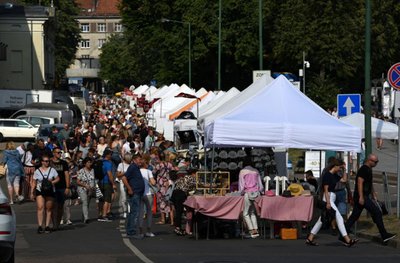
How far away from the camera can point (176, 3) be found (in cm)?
8181

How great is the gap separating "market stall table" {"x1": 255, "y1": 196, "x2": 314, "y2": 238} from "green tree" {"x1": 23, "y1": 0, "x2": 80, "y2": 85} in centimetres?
10778

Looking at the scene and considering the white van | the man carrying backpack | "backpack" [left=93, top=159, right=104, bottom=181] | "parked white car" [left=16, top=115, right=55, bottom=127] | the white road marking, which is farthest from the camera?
the white van

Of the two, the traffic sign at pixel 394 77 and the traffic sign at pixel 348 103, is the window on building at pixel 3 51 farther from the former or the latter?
the traffic sign at pixel 394 77

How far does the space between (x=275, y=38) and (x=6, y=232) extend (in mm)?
60417

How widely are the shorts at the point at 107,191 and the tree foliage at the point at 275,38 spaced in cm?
3816

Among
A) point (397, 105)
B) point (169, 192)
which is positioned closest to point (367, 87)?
point (397, 105)

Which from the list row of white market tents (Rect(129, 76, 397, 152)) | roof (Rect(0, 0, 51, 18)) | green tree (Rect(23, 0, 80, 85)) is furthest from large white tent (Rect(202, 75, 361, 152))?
green tree (Rect(23, 0, 80, 85))

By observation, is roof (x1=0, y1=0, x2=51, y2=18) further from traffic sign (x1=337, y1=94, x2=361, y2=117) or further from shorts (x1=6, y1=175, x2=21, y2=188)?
traffic sign (x1=337, y1=94, x2=361, y2=117)

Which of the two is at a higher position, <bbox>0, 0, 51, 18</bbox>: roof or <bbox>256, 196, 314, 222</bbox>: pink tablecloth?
<bbox>0, 0, 51, 18</bbox>: roof

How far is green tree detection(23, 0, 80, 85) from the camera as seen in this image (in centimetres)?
13350

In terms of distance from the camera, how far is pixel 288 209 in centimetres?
2308

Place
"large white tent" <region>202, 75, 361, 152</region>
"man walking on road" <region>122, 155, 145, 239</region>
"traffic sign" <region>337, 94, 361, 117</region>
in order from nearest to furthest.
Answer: "man walking on road" <region>122, 155, 145, 239</region> < "large white tent" <region>202, 75, 361, 152</region> < "traffic sign" <region>337, 94, 361, 117</region>

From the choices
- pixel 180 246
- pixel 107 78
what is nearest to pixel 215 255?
pixel 180 246

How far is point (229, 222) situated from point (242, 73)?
59.2 meters
